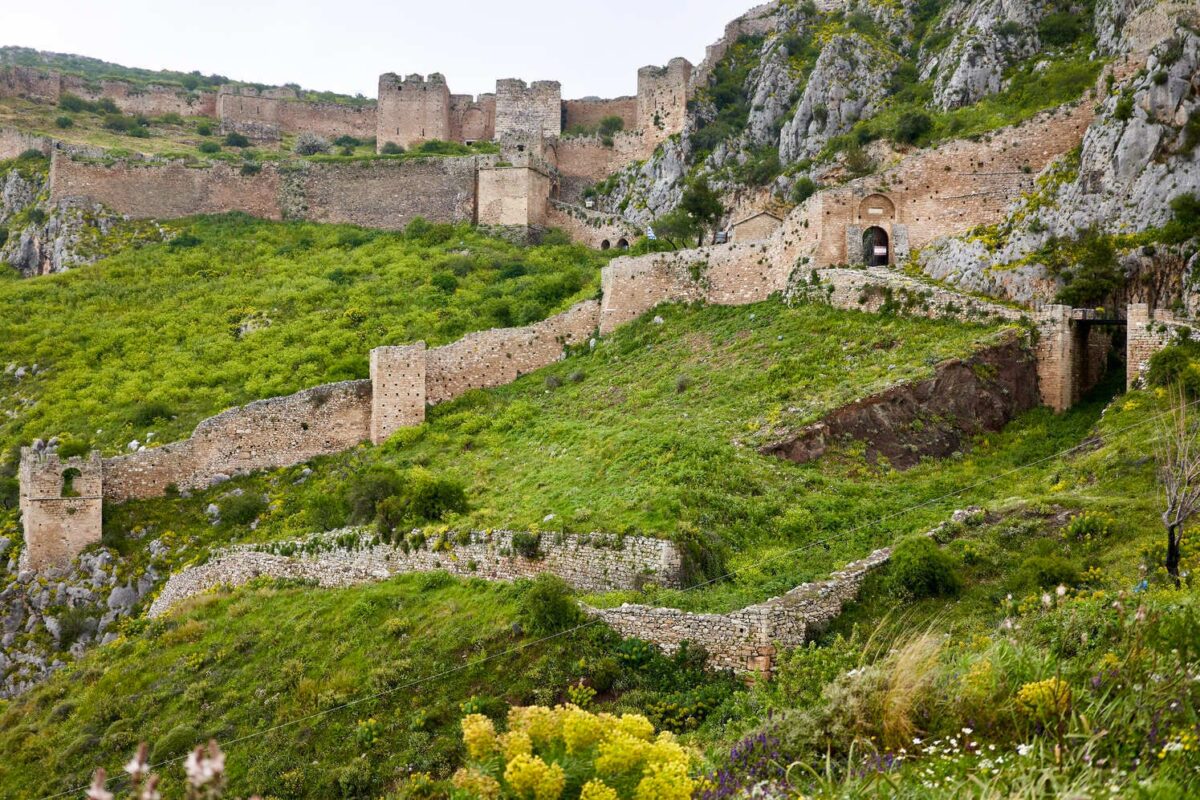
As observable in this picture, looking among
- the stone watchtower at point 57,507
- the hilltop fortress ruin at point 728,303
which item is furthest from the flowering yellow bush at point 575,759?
the stone watchtower at point 57,507

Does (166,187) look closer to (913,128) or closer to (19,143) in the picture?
(19,143)

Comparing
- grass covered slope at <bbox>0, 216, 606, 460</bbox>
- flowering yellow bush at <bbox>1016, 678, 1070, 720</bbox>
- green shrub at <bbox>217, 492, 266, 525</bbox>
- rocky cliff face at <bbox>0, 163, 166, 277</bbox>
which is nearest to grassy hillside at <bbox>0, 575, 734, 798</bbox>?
green shrub at <bbox>217, 492, 266, 525</bbox>

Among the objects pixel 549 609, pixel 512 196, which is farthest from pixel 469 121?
pixel 549 609

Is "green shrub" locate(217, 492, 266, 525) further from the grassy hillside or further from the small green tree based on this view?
the small green tree

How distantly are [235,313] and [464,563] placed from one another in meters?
23.0

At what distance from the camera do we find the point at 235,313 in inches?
1527

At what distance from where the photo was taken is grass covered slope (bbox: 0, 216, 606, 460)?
32219mm

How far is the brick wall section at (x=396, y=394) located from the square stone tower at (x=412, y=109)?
32.9 meters

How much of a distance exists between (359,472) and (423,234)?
74.0 feet

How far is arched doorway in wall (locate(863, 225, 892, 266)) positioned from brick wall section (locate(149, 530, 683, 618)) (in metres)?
14.4

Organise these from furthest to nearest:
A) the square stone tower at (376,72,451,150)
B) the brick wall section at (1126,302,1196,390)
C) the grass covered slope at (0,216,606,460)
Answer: the square stone tower at (376,72,451,150) < the grass covered slope at (0,216,606,460) < the brick wall section at (1126,302,1196,390)

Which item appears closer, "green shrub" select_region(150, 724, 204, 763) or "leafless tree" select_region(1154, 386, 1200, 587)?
"leafless tree" select_region(1154, 386, 1200, 587)

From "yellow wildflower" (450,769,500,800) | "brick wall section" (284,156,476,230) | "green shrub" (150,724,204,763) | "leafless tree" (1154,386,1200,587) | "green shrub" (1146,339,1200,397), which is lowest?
"green shrub" (150,724,204,763)

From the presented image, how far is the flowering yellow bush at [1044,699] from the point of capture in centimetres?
827
